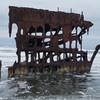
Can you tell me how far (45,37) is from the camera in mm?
40312

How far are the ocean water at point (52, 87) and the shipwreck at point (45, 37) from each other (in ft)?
2.85

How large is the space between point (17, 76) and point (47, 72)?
116 inches

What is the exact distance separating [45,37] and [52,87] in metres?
9.46

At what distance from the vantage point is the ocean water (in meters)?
26.5

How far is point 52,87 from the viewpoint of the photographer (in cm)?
3152

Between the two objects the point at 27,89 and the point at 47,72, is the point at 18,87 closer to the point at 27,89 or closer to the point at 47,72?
the point at 27,89

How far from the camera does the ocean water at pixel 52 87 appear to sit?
26519 millimetres

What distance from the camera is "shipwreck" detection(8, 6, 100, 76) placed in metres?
39.3

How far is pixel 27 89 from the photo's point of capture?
30500mm

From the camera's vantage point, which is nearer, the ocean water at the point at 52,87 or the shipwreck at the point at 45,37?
the ocean water at the point at 52,87

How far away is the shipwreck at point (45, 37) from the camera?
129 feet

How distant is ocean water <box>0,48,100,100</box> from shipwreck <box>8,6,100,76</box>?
869mm

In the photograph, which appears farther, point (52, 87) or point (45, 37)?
point (45, 37)

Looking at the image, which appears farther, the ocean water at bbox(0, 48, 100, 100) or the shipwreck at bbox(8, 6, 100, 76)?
the shipwreck at bbox(8, 6, 100, 76)
